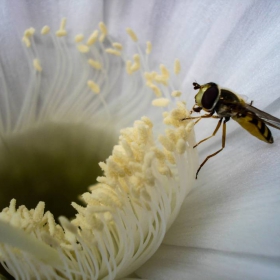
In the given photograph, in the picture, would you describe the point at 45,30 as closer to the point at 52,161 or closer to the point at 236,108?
the point at 52,161

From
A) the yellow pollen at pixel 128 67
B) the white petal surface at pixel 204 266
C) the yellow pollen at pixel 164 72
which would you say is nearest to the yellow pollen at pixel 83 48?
the yellow pollen at pixel 128 67

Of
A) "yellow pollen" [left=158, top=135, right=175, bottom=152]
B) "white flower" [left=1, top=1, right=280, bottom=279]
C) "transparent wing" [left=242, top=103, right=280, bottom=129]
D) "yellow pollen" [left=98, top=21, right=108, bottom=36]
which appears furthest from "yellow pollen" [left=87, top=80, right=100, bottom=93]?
"transparent wing" [left=242, top=103, right=280, bottom=129]

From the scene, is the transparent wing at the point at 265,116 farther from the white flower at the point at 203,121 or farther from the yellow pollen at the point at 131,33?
the yellow pollen at the point at 131,33

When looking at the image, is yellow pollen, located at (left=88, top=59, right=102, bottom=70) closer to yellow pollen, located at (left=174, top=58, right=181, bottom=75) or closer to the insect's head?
yellow pollen, located at (left=174, top=58, right=181, bottom=75)

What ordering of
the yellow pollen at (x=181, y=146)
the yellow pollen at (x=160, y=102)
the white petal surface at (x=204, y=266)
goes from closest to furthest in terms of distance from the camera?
the white petal surface at (x=204, y=266), the yellow pollen at (x=181, y=146), the yellow pollen at (x=160, y=102)

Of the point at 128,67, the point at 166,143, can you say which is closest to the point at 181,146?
the point at 166,143

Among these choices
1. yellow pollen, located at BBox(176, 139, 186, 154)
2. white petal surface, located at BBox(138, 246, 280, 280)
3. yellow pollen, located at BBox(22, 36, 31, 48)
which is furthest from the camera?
yellow pollen, located at BBox(22, 36, 31, 48)
